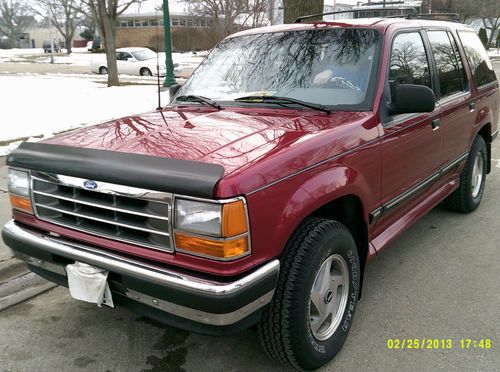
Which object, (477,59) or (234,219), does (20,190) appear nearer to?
(234,219)

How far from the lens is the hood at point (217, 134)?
2385mm

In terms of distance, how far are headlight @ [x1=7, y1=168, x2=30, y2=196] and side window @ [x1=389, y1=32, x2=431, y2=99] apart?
235 centimetres

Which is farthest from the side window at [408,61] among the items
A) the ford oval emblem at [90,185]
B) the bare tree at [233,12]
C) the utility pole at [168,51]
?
the bare tree at [233,12]

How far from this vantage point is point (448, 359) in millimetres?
2830

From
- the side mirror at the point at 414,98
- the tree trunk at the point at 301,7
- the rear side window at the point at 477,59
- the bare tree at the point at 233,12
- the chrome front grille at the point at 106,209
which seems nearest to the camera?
the chrome front grille at the point at 106,209

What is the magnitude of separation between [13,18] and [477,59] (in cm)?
8927

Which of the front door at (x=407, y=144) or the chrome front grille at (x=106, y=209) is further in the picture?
the front door at (x=407, y=144)

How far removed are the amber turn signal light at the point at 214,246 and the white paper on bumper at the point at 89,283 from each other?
0.49 meters

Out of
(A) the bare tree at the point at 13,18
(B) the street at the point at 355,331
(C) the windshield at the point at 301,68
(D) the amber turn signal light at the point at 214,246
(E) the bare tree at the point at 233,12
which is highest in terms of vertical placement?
(A) the bare tree at the point at 13,18

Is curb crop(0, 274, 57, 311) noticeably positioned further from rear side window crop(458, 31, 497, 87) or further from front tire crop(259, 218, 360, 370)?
rear side window crop(458, 31, 497, 87)

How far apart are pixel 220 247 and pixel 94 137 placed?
1205mm

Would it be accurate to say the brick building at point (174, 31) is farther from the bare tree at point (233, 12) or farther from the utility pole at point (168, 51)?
the utility pole at point (168, 51)

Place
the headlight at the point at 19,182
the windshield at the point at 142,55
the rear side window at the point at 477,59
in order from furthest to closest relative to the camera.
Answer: the windshield at the point at 142,55 < the rear side window at the point at 477,59 < the headlight at the point at 19,182

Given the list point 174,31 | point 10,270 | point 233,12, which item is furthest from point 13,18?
point 10,270
